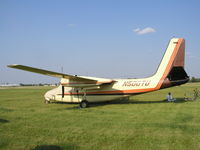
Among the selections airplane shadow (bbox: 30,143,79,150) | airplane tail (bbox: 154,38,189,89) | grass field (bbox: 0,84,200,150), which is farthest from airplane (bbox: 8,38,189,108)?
airplane shadow (bbox: 30,143,79,150)

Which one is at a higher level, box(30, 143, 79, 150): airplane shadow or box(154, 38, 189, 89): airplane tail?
box(154, 38, 189, 89): airplane tail

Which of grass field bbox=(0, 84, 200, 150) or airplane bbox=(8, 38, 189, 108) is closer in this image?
grass field bbox=(0, 84, 200, 150)

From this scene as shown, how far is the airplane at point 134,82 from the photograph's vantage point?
684 inches

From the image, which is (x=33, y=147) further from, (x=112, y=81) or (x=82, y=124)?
(x=112, y=81)

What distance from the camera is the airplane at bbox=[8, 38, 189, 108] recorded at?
1738cm

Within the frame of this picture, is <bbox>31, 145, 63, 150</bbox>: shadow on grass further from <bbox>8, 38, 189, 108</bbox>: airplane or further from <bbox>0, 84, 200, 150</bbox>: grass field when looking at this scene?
<bbox>8, 38, 189, 108</bbox>: airplane

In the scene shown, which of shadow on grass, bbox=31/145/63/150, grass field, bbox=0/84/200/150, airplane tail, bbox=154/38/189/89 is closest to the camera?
shadow on grass, bbox=31/145/63/150

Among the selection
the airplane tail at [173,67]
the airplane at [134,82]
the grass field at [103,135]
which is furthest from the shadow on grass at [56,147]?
the airplane tail at [173,67]

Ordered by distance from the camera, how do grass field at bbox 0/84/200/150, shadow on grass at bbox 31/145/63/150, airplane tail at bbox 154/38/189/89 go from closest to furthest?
1. shadow on grass at bbox 31/145/63/150
2. grass field at bbox 0/84/200/150
3. airplane tail at bbox 154/38/189/89

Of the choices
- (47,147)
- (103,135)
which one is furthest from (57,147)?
(103,135)

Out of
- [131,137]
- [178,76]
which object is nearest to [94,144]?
[131,137]

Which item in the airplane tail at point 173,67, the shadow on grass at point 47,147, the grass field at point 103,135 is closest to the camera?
the shadow on grass at point 47,147

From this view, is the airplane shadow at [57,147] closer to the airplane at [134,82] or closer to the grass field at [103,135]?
the grass field at [103,135]

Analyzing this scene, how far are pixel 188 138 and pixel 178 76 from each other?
11.1m
